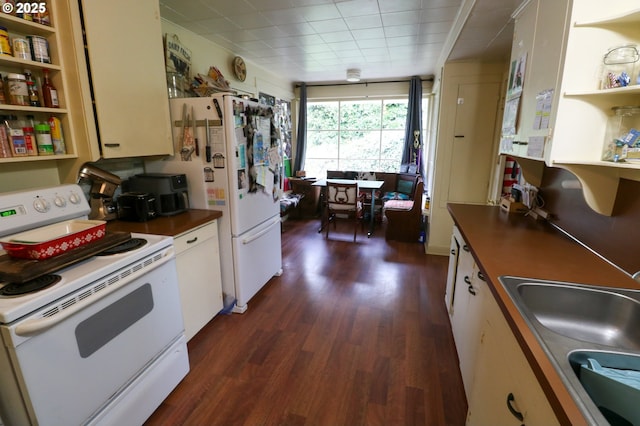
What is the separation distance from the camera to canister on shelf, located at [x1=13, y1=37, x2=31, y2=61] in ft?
4.76

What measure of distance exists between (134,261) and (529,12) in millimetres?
2510

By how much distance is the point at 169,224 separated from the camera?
199cm

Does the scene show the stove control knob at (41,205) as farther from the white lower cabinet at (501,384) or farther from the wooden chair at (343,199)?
the wooden chair at (343,199)

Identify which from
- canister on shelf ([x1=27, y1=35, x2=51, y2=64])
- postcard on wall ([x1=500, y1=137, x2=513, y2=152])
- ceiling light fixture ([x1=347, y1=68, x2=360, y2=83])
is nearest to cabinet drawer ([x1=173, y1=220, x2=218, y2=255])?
canister on shelf ([x1=27, y1=35, x2=51, y2=64])

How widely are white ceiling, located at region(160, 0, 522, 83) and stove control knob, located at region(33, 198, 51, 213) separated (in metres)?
1.92

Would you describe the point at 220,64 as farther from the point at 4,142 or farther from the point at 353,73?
the point at 4,142

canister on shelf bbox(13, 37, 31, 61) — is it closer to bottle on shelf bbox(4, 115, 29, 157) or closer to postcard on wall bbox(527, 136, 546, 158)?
bottle on shelf bbox(4, 115, 29, 157)

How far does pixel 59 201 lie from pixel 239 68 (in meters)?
2.98

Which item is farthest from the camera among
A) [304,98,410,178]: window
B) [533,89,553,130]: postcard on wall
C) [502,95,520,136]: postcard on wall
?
[304,98,410,178]: window

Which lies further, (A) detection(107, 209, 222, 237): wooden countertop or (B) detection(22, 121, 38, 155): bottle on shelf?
(A) detection(107, 209, 222, 237): wooden countertop

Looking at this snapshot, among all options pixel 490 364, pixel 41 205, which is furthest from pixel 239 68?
pixel 490 364

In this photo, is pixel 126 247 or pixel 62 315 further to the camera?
pixel 126 247

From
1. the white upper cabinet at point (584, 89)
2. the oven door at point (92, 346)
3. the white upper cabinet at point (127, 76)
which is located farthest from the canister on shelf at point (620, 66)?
the white upper cabinet at point (127, 76)

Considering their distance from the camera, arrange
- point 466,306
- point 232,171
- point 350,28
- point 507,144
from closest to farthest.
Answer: point 466,306 → point 507,144 → point 232,171 → point 350,28
